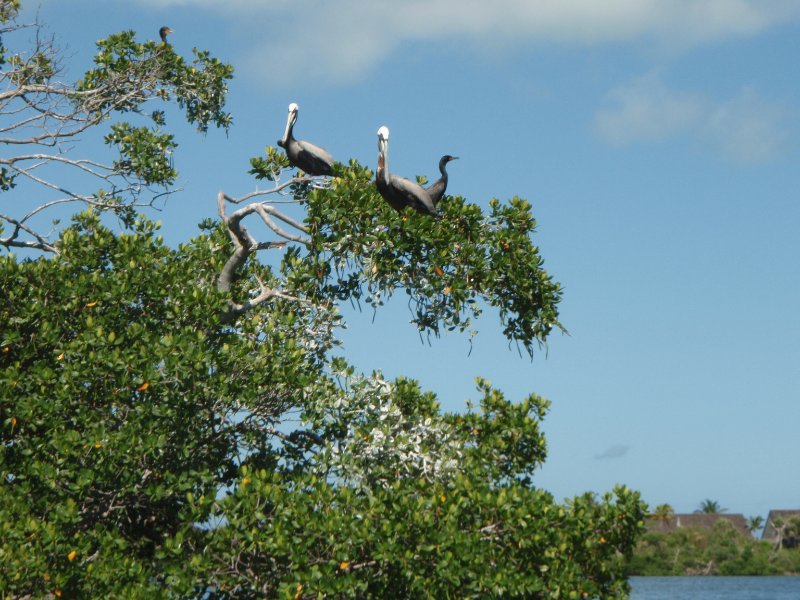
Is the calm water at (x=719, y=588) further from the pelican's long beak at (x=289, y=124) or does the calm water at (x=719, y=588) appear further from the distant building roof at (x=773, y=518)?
the pelican's long beak at (x=289, y=124)

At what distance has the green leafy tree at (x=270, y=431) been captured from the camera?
357 inches

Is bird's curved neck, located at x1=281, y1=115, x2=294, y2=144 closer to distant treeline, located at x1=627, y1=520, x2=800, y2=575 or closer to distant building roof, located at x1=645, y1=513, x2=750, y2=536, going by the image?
distant treeline, located at x1=627, y1=520, x2=800, y2=575

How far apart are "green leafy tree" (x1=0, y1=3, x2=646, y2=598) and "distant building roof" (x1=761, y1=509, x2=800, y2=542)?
9400 cm

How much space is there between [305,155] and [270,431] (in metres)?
3.62

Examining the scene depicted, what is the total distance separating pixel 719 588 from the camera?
249 ft

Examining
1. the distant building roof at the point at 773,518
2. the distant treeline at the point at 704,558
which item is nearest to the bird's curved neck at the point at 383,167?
the distant treeline at the point at 704,558

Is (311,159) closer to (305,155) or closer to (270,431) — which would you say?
(305,155)

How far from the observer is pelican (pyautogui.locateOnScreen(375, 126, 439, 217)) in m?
11.3

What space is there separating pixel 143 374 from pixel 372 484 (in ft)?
8.50

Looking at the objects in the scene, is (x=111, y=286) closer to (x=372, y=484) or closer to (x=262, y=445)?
(x=262, y=445)

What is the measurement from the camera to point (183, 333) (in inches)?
405

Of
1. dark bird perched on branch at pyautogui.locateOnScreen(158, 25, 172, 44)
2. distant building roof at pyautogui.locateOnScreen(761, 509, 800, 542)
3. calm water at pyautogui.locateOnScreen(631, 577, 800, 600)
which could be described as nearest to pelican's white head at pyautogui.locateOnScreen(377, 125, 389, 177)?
dark bird perched on branch at pyautogui.locateOnScreen(158, 25, 172, 44)

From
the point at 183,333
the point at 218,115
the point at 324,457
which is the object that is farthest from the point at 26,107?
the point at 324,457

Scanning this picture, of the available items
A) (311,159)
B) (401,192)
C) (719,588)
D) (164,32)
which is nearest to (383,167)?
(401,192)
